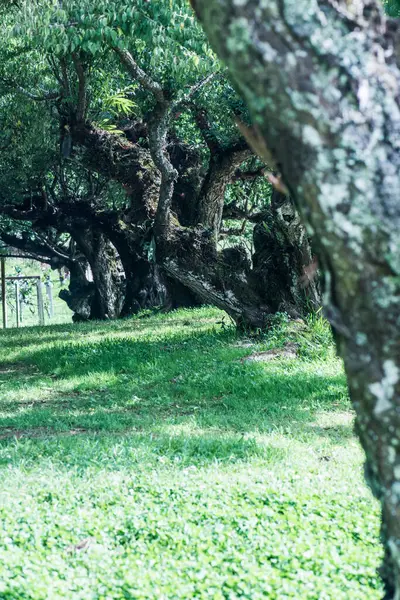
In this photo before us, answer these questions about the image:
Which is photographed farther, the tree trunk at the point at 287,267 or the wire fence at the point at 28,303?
the wire fence at the point at 28,303

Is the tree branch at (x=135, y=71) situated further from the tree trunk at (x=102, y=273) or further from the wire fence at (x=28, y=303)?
the wire fence at (x=28, y=303)

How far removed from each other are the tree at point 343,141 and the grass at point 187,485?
1.90 meters

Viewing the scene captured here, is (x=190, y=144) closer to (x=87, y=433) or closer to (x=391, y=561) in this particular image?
(x=87, y=433)

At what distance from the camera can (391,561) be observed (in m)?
2.42

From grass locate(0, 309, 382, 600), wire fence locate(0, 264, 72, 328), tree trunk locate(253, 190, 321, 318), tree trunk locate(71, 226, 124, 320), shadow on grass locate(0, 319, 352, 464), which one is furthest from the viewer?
A: wire fence locate(0, 264, 72, 328)

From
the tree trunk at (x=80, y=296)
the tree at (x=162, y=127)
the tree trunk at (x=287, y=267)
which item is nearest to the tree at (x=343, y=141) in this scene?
the tree at (x=162, y=127)

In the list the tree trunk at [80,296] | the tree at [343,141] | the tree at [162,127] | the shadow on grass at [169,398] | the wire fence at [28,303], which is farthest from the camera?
the wire fence at [28,303]

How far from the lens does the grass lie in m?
3.88

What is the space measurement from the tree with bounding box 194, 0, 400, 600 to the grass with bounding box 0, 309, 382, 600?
1.90 m

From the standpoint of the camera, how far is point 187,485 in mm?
5051

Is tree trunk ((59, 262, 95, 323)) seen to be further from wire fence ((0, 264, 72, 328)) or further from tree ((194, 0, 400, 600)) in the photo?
tree ((194, 0, 400, 600))

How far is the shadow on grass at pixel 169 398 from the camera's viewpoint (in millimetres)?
6535

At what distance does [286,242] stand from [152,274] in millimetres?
7366

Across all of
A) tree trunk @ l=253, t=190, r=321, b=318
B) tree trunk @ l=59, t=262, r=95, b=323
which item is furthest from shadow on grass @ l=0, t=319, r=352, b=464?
tree trunk @ l=59, t=262, r=95, b=323
